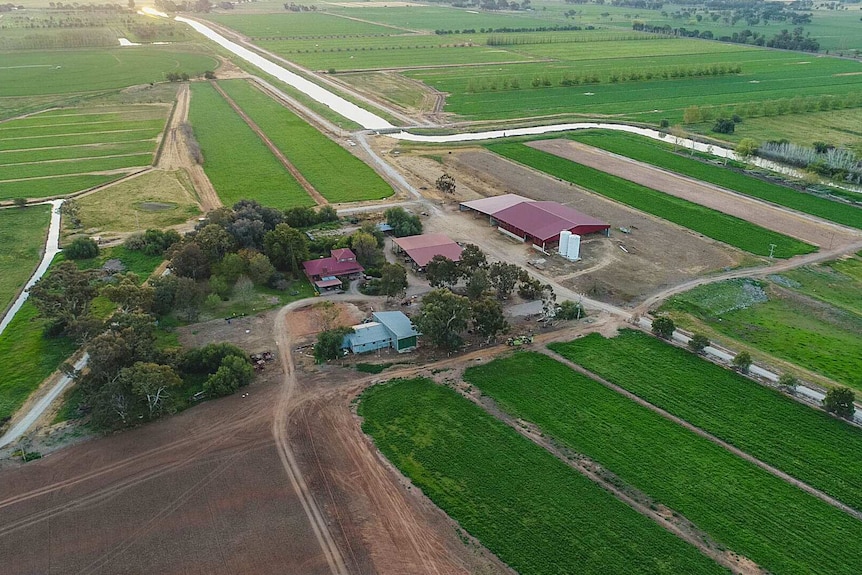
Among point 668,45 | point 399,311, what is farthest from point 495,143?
point 668,45

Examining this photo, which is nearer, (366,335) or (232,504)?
(232,504)

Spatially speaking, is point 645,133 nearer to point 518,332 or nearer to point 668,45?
point 518,332

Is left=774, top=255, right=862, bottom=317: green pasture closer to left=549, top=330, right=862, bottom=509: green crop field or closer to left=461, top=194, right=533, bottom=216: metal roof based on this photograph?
left=549, top=330, right=862, bottom=509: green crop field

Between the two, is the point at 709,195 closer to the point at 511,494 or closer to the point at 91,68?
the point at 511,494

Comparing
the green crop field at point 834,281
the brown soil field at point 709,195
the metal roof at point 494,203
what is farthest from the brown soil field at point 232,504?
the brown soil field at point 709,195

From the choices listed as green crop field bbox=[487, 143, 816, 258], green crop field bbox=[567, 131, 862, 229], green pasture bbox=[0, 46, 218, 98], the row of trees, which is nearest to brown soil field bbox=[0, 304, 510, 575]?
the row of trees

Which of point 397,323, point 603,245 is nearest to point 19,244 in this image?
point 397,323
